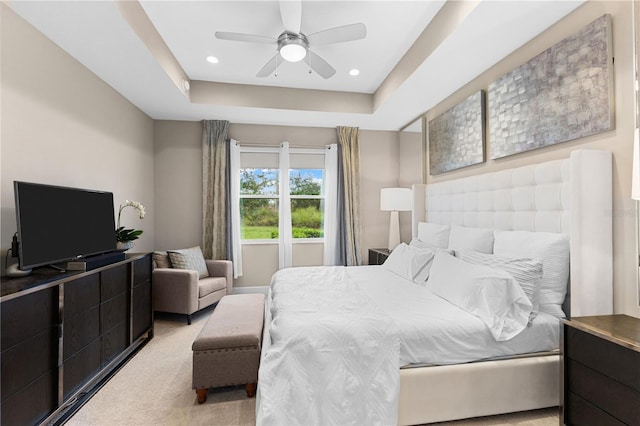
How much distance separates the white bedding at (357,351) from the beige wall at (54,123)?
2046 mm

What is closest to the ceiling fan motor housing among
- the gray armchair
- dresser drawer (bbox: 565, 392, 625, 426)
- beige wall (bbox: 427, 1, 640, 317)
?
beige wall (bbox: 427, 1, 640, 317)

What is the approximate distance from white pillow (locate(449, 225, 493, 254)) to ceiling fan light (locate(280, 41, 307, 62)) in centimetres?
222

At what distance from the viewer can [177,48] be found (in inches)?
117

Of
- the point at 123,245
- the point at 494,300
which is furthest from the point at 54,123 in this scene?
the point at 494,300

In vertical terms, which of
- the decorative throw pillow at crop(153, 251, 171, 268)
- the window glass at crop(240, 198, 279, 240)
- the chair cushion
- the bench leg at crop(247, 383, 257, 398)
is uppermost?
the window glass at crop(240, 198, 279, 240)

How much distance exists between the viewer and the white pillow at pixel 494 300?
1722 mm

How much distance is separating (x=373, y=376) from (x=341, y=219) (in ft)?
10.6

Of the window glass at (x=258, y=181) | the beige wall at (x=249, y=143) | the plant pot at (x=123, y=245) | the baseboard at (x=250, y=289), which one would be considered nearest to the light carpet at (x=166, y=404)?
the plant pot at (x=123, y=245)

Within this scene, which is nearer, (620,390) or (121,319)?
(620,390)

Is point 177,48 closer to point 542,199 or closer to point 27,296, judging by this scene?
point 27,296

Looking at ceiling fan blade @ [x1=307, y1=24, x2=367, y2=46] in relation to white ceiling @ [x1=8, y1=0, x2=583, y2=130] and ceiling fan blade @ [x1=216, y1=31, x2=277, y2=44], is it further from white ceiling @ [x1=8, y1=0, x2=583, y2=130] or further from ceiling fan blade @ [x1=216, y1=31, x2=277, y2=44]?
ceiling fan blade @ [x1=216, y1=31, x2=277, y2=44]

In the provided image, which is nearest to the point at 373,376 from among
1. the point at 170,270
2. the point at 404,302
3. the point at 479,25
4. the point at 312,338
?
the point at 312,338

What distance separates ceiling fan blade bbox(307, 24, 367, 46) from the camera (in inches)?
88.6

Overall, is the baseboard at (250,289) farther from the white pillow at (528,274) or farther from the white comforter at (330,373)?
the white pillow at (528,274)
